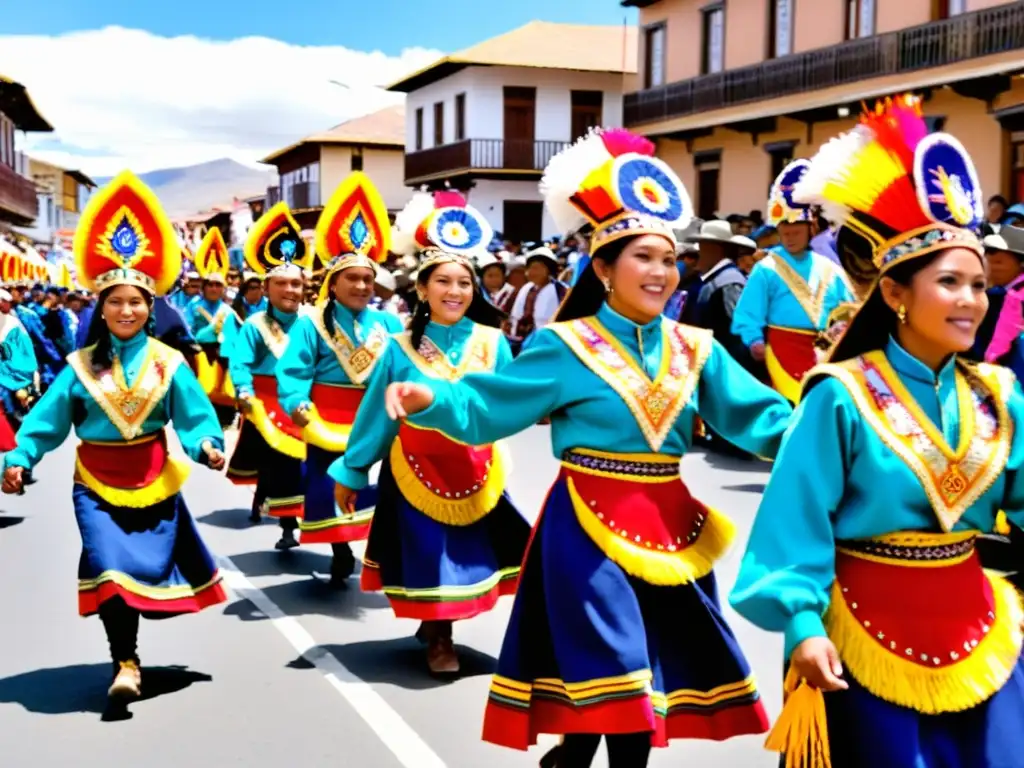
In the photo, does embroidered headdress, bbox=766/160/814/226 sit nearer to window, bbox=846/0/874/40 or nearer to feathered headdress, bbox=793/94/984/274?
feathered headdress, bbox=793/94/984/274

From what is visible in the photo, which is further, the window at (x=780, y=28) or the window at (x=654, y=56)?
the window at (x=654, y=56)

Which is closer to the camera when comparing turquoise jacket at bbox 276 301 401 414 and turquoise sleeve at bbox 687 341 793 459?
turquoise sleeve at bbox 687 341 793 459

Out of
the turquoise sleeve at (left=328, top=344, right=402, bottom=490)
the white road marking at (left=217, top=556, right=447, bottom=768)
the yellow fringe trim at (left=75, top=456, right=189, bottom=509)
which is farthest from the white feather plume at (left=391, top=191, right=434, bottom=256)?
the white road marking at (left=217, top=556, right=447, bottom=768)

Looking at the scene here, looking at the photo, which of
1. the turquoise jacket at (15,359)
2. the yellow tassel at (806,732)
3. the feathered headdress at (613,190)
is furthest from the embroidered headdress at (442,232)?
the turquoise jacket at (15,359)

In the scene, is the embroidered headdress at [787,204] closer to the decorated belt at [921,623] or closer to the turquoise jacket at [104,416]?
the turquoise jacket at [104,416]

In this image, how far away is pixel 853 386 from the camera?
3.55 meters

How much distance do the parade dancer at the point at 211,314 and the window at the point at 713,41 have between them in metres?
15.6

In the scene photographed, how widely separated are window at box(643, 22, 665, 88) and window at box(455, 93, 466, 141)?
1009 centimetres

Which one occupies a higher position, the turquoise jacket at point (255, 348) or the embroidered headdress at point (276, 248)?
the embroidered headdress at point (276, 248)

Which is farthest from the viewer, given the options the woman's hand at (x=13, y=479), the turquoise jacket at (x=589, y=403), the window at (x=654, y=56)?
the window at (x=654, y=56)

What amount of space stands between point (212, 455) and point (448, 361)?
118cm

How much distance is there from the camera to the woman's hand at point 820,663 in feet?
10.6

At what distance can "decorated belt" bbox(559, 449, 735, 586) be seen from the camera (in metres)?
4.48

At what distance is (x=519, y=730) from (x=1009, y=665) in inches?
62.0
